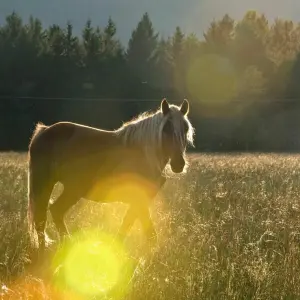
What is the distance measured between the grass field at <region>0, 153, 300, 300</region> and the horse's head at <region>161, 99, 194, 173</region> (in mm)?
774

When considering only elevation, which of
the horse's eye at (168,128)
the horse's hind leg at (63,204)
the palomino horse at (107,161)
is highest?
the horse's eye at (168,128)

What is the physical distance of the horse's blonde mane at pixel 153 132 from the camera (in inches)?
260

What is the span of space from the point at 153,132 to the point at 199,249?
7.18 feet

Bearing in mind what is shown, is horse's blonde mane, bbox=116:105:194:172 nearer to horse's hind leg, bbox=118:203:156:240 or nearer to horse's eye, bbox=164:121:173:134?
horse's eye, bbox=164:121:173:134

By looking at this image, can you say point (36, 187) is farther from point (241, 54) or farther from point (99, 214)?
point (241, 54)

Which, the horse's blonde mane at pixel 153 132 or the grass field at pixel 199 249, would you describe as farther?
the horse's blonde mane at pixel 153 132

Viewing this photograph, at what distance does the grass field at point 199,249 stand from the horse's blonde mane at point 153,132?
90 centimetres

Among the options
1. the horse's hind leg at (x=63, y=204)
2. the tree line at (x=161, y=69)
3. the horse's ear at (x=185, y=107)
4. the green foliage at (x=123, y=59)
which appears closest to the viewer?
the horse's ear at (x=185, y=107)

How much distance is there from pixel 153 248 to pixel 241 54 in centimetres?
5602

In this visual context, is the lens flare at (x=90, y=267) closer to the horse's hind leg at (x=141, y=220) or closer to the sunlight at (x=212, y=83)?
the horse's hind leg at (x=141, y=220)

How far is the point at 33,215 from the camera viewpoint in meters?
6.81

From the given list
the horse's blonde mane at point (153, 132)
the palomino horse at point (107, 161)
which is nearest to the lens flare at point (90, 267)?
the palomino horse at point (107, 161)

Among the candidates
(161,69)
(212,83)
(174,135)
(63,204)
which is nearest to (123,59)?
(161,69)

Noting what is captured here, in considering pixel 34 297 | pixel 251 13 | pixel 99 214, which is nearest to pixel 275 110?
pixel 251 13
